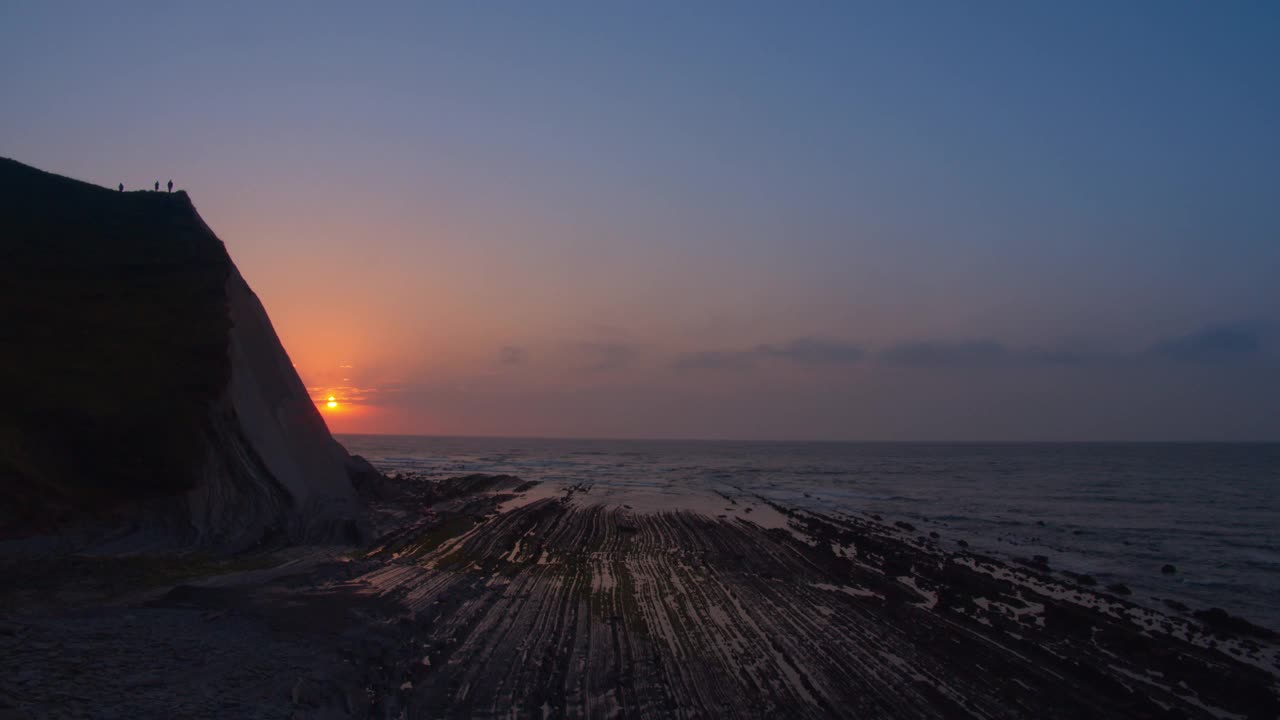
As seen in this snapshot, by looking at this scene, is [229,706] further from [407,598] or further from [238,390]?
[238,390]

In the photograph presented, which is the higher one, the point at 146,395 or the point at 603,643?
the point at 146,395

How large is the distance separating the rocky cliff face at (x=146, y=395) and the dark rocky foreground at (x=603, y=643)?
3.44m

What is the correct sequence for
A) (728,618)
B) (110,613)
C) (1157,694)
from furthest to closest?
(728,618) → (1157,694) → (110,613)

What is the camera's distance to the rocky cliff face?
17.4 meters

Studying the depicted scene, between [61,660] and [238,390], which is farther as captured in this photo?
[238,390]

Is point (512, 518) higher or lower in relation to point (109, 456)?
lower

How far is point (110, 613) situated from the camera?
10.3m

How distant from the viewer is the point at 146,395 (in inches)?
801

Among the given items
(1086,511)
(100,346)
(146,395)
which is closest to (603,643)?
(146,395)

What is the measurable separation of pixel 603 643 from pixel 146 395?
17.4 metres

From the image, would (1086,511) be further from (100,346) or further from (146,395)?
(100,346)

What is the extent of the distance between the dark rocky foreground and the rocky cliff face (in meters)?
3.44

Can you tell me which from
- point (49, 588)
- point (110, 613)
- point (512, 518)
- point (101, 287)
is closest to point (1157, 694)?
point (110, 613)

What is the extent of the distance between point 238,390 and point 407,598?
1199 centimetres
